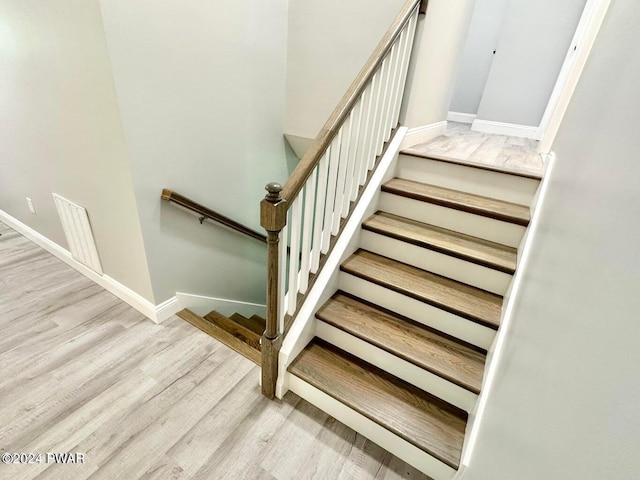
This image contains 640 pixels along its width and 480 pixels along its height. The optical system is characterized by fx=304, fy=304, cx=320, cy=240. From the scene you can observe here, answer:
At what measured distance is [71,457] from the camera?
4.36 feet

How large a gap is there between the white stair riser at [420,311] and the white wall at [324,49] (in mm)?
1465

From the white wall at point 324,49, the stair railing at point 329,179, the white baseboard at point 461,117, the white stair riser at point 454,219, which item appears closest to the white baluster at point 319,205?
the stair railing at point 329,179

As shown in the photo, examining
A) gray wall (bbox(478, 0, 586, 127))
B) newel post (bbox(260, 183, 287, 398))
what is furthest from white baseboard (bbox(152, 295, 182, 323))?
gray wall (bbox(478, 0, 586, 127))

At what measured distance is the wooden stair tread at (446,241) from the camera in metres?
1.69

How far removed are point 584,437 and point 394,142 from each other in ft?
6.41

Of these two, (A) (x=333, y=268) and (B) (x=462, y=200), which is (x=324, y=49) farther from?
(A) (x=333, y=268)

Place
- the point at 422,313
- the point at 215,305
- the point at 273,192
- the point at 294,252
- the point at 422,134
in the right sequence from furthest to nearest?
1. the point at 215,305
2. the point at 422,134
3. the point at 422,313
4. the point at 294,252
5. the point at 273,192

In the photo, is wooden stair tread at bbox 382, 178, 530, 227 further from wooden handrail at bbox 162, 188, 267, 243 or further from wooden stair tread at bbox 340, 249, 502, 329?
wooden handrail at bbox 162, 188, 267, 243

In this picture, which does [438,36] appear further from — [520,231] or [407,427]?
[407,427]

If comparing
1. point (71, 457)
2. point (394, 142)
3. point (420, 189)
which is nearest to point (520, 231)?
point (420, 189)

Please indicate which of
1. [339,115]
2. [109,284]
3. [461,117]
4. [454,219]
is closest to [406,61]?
[339,115]

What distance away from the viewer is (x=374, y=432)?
58.4 inches

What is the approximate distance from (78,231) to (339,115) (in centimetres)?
210

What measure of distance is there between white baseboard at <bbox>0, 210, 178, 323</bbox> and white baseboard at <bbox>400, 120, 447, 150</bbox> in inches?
80.4
